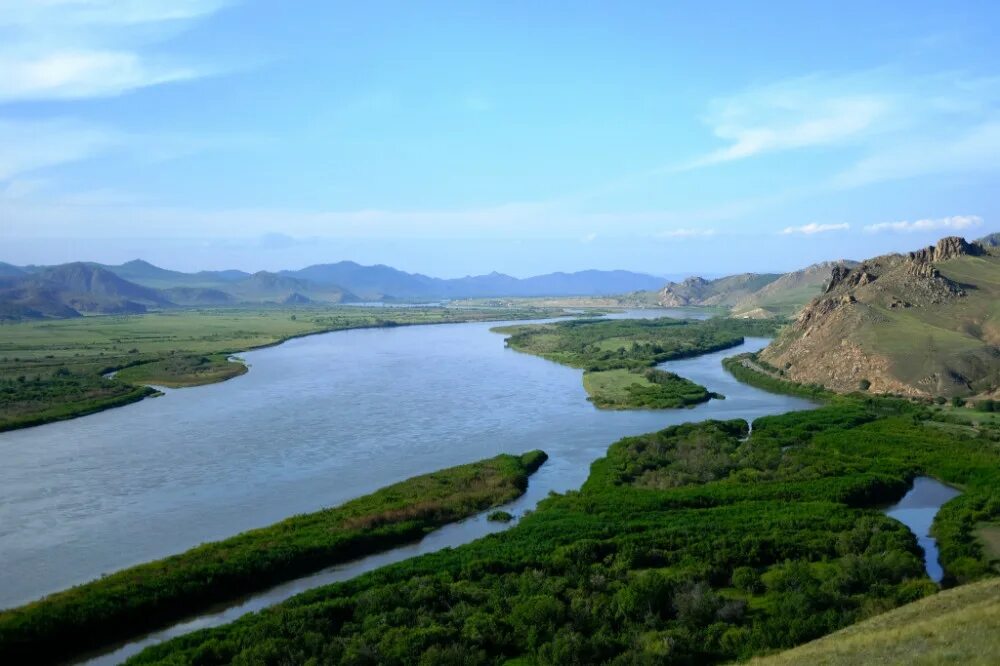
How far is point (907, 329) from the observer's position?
6147cm

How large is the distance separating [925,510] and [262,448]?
1187 inches

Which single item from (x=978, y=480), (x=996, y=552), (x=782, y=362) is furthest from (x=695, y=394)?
(x=996, y=552)

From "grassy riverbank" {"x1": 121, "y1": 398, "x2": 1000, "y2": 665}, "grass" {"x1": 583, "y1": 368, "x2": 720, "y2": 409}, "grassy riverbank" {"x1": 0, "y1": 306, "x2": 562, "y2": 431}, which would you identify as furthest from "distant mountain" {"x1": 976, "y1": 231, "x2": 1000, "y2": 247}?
"grassy riverbank" {"x1": 121, "y1": 398, "x2": 1000, "y2": 665}

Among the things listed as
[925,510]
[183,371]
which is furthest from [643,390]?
[183,371]

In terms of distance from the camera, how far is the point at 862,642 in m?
16.1

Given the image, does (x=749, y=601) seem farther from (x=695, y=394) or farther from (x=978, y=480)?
(x=695, y=394)

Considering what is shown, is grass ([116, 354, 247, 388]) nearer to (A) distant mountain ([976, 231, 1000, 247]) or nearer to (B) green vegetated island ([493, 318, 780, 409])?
(B) green vegetated island ([493, 318, 780, 409])

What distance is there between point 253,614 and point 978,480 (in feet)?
94.9

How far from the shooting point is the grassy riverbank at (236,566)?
20.2 m

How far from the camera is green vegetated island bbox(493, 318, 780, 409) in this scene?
182 ft

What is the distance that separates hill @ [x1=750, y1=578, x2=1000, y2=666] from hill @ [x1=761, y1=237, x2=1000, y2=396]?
39400 mm

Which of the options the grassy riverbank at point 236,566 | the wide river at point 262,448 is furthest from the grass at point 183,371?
the grassy riverbank at point 236,566

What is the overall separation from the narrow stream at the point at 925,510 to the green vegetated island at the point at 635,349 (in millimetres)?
20064

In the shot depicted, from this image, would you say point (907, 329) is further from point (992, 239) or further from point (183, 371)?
point (992, 239)
